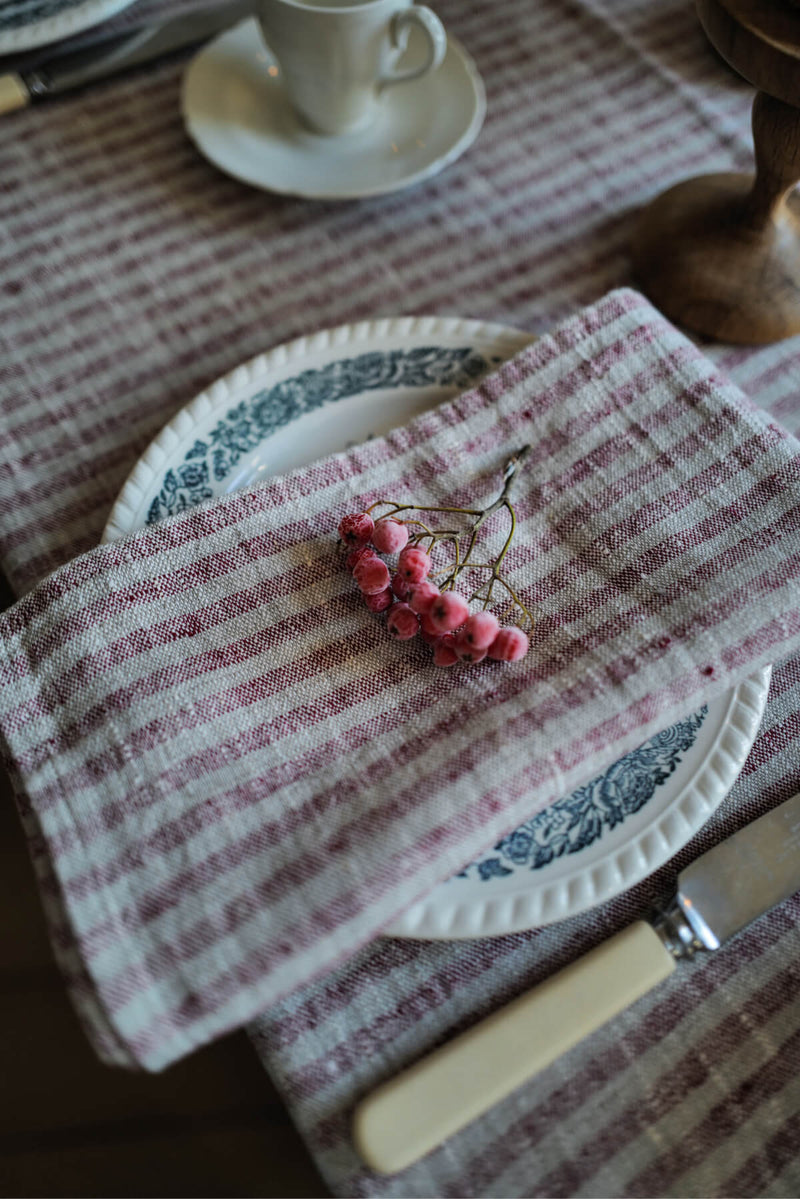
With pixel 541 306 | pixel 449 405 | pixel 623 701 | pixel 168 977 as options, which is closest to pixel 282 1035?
pixel 168 977

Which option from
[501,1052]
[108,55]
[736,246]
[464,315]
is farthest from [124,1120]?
[108,55]

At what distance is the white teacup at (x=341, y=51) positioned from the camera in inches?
21.7

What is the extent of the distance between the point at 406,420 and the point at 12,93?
17.6 inches

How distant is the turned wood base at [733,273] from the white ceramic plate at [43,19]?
0.47 metres

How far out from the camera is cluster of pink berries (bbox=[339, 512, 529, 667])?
39cm

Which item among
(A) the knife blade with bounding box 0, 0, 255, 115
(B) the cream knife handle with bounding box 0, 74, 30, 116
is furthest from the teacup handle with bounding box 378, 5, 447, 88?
(B) the cream knife handle with bounding box 0, 74, 30, 116

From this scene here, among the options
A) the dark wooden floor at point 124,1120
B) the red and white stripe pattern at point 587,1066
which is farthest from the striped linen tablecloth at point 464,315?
the dark wooden floor at point 124,1120

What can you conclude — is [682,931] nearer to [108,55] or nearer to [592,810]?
[592,810]

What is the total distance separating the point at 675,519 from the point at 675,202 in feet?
1.04

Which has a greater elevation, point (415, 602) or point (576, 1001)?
point (415, 602)

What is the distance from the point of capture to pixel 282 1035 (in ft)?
1.26

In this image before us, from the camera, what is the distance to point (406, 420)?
20.4 inches

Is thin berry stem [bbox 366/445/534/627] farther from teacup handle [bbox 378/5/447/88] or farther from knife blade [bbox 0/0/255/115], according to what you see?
knife blade [bbox 0/0/255/115]

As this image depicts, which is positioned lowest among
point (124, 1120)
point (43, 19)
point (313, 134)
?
point (124, 1120)
